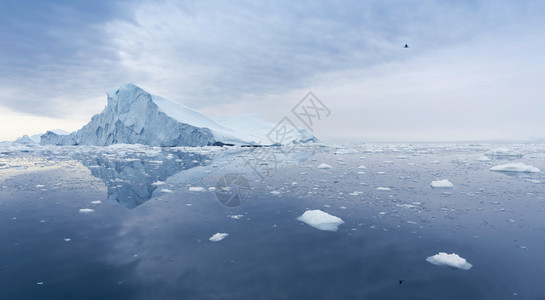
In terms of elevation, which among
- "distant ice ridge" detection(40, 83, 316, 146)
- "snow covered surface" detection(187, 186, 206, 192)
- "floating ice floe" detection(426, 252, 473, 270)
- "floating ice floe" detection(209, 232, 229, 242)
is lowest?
"floating ice floe" detection(426, 252, 473, 270)

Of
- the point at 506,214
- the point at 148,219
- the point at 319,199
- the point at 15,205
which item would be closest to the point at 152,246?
the point at 148,219

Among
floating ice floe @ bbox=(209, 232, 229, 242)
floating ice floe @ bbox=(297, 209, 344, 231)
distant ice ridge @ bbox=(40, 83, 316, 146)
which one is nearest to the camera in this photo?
floating ice floe @ bbox=(209, 232, 229, 242)

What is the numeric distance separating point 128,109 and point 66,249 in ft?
122

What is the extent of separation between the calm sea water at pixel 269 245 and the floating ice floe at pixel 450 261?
100mm

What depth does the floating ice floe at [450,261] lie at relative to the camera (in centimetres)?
381

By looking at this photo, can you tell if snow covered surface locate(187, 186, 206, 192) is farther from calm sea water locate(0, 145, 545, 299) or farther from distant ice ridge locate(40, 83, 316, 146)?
distant ice ridge locate(40, 83, 316, 146)

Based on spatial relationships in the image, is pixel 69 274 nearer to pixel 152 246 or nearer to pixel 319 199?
pixel 152 246

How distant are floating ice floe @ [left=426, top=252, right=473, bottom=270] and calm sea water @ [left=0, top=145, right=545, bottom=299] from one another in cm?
10

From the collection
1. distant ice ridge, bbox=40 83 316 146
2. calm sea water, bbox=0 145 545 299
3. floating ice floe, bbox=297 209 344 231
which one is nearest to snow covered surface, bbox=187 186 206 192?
calm sea water, bbox=0 145 545 299

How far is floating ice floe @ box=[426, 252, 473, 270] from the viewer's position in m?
3.81

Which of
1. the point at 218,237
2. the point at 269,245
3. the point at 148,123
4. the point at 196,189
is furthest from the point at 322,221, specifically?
the point at 148,123

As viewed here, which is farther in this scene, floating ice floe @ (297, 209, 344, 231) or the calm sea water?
floating ice floe @ (297, 209, 344, 231)

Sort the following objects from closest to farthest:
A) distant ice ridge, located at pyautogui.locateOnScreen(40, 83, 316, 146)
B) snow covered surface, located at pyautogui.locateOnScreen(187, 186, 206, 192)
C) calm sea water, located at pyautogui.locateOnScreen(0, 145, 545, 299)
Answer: calm sea water, located at pyautogui.locateOnScreen(0, 145, 545, 299)
snow covered surface, located at pyautogui.locateOnScreen(187, 186, 206, 192)
distant ice ridge, located at pyautogui.locateOnScreen(40, 83, 316, 146)

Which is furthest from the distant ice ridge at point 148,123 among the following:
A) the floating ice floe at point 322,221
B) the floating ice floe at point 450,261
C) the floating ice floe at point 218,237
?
the floating ice floe at point 450,261
